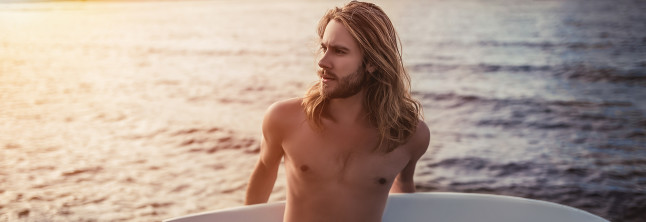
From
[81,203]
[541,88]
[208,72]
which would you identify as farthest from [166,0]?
[81,203]

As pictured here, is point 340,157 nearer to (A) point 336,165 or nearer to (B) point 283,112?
(A) point 336,165

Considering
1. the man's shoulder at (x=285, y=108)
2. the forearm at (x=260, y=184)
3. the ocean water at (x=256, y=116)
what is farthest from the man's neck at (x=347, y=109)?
the ocean water at (x=256, y=116)

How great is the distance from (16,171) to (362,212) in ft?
18.7

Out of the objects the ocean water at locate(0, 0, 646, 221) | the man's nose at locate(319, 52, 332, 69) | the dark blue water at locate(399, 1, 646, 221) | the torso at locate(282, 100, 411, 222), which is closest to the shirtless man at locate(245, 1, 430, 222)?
the torso at locate(282, 100, 411, 222)

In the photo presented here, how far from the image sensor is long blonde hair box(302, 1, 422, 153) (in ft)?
6.47

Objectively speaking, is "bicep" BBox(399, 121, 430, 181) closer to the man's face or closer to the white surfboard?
the man's face

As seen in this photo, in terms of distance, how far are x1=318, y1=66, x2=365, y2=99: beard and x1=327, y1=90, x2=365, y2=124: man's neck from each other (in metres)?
0.10

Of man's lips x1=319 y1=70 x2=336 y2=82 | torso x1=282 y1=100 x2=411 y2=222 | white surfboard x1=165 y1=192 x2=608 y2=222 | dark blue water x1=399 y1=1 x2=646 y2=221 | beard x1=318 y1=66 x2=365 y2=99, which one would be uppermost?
man's lips x1=319 y1=70 x2=336 y2=82

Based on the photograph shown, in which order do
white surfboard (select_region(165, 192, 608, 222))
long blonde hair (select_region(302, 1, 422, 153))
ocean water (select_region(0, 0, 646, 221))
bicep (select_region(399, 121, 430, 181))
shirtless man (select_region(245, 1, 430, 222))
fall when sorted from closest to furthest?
long blonde hair (select_region(302, 1, 422, 153))
shirtless man (select_region(245, 1, 430, 222))
bicep (select_region(399, 121, 430, 181))
white surfboard (select_region(165, 192, 608, 222))
ocean water (select_region(0, 0, 646, 221))

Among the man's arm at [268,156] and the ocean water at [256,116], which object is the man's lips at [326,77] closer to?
the man's arm at [268,156]

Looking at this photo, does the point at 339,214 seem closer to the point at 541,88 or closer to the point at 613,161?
the point at 613,161

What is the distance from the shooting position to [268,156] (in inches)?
91.4

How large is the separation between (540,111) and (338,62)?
8.56 meters

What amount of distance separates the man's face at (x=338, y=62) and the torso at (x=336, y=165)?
226 mm
